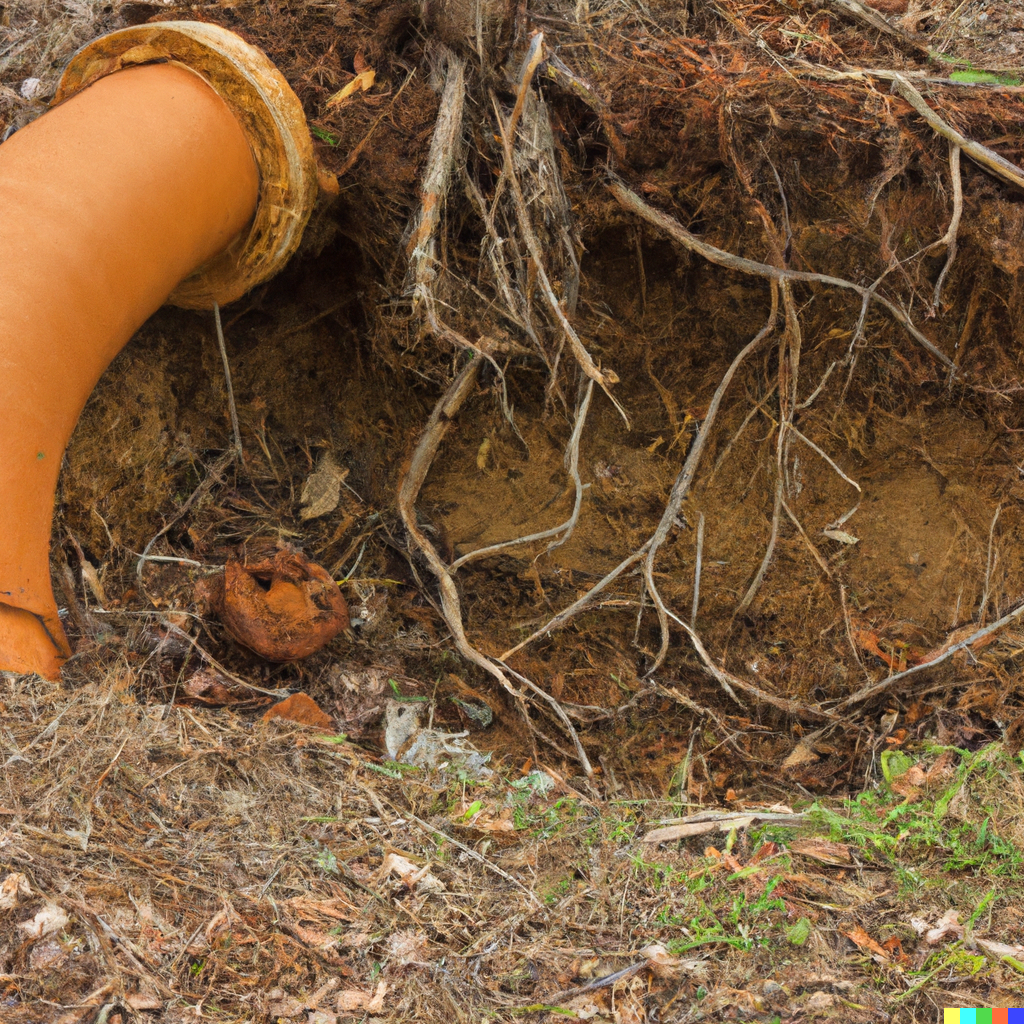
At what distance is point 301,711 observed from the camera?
2.16 meters

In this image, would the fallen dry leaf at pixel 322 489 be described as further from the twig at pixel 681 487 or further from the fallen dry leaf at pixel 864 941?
the fallen dry leaf at pixel 864 941

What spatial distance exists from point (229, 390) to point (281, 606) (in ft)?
2.48

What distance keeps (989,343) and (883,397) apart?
35 centimetres

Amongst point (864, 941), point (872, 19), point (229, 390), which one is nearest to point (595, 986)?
point (864, 941)

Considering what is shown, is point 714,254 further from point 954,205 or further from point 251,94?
point 251,94

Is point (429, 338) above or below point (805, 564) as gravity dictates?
above

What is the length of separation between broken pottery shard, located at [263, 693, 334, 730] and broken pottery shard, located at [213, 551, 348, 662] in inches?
6.1

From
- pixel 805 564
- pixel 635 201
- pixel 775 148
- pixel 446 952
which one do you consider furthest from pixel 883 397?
pixel 446 952

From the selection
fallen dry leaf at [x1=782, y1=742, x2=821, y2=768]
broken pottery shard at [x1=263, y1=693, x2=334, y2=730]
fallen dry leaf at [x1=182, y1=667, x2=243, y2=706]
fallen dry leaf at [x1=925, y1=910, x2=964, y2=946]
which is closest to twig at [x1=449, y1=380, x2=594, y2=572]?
broken pottery shard at [x1=263, y1=693, x2=334, y2=730]

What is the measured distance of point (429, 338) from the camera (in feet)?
8.55

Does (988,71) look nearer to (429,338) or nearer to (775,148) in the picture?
(775,148)

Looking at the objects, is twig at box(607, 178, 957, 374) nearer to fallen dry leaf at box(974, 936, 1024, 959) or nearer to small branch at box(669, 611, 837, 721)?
small branch at box(669, 611, 837, 721)

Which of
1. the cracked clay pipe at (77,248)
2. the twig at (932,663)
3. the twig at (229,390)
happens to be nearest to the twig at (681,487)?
the twig at (932,663)

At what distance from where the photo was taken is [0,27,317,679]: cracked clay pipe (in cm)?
177
